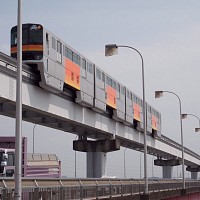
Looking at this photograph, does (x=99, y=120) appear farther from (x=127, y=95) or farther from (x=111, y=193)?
(x=111, y=193)

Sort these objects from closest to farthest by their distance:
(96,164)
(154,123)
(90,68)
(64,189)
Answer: (64,189) < (90,68) < (96,164) < (154,123)

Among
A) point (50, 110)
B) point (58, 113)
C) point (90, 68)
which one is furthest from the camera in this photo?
point (90, 68)

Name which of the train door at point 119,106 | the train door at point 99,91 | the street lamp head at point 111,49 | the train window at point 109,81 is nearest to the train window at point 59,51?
the street lamp head at point 111,49

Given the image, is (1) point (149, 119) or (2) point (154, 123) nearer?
(1) point (149, 119)

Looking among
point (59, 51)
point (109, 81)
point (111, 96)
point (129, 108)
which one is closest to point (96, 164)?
point (129, 108)

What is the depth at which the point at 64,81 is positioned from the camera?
112 feet

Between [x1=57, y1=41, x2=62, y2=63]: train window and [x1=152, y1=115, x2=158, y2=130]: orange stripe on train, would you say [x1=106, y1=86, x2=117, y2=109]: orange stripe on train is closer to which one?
[x1=57, y1=41, x2=62, y2=63]: train window

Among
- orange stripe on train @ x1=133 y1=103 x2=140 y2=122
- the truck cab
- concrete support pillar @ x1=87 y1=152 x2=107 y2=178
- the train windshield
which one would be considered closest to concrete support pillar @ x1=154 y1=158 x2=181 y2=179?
orange stripe on train @ x1=133 y1=103 x2=140 y2=122

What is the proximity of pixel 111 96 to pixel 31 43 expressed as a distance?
17461mm

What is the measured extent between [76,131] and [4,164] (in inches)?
538

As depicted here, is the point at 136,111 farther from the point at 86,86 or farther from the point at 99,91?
the point at 86,86

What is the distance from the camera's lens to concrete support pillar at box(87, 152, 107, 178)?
54572mm

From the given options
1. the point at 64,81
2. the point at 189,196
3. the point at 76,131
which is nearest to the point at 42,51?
the point at 64,81

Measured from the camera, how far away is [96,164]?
55.3 m
